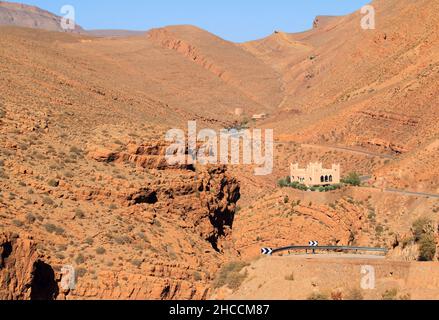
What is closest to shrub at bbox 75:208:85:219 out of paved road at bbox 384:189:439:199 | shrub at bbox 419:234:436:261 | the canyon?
the canyon

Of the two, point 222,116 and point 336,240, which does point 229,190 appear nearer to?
point 336,240

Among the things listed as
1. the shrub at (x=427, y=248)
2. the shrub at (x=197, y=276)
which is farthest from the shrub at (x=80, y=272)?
the shrub at (x=427, y=248)

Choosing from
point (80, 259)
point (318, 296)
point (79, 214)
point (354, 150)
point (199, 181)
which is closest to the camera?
point (318, 296)

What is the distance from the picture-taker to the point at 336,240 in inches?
2095

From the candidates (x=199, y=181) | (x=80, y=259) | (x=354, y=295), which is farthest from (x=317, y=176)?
(x=354, y=295)

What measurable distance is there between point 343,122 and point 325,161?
9435mm

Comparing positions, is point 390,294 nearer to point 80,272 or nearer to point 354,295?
point 354,295

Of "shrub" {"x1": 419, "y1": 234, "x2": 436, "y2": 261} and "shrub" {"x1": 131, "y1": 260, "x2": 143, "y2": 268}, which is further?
"shrub" {"x1": 131, "y1": 260, "x2": 143, "y2": 268}

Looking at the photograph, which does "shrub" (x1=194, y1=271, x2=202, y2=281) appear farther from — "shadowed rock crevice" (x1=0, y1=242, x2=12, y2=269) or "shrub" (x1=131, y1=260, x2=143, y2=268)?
"shadowed rock crevice" (x1=0, y1=242, x2=12, y2=269)

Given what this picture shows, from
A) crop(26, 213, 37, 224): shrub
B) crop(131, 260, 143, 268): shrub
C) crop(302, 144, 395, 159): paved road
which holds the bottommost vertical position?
crop(131, 260, 143, 268): shrub

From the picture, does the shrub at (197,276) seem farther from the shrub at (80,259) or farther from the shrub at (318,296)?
the shrub at (318,296)

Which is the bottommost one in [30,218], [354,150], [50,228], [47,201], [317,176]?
[50,228]

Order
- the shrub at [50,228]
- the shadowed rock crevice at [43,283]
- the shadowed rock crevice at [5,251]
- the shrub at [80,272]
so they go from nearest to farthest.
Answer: the shadowed rock crevice at [5,251], the shadowed rock crevice at [43,283], the shrub at [80,272], the shrub at [50,228]
